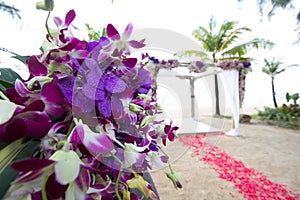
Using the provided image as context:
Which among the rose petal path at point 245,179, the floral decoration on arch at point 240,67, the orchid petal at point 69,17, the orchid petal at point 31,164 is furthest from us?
the floral decoration on arch at point 240,67

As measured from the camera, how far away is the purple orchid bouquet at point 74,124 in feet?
0.43

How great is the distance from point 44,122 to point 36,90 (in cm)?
6

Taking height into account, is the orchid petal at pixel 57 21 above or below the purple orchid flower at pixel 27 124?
above

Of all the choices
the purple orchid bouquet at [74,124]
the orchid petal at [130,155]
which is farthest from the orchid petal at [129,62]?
the orchid petal at [130,155]

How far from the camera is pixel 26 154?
16cm

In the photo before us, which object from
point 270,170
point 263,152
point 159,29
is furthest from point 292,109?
point 159,29

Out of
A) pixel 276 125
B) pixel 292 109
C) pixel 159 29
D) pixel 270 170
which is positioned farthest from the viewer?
pixel 292 109

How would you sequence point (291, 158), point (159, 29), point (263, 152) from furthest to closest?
1. point (263, 152)
2. point (291, 158)
3. point (159, 29)

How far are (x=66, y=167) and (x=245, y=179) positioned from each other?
2192mm

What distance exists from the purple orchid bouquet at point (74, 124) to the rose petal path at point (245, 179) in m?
1.04

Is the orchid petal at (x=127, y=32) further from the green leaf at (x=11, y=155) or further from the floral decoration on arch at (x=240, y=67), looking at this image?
the floral decoration on arch at (x=240, y=67)

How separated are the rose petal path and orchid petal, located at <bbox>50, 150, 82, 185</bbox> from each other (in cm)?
112

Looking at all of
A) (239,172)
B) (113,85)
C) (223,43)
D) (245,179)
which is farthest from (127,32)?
(223,43)

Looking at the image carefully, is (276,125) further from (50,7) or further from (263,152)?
(50,7)
